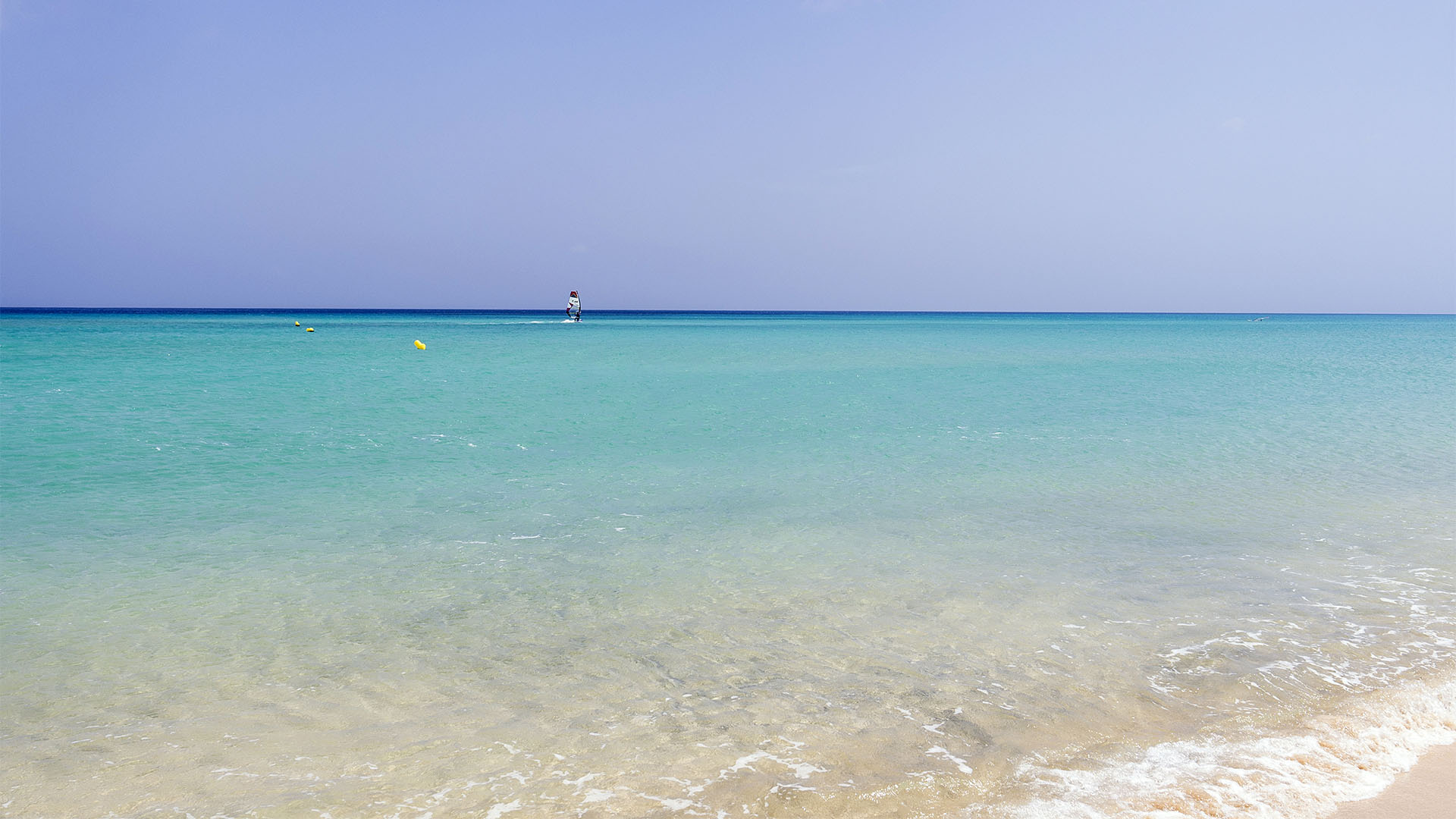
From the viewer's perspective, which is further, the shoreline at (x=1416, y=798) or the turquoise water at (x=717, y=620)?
the turquoise water at (x=717, y=620)

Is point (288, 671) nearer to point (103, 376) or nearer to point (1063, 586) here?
point (1063, 586)

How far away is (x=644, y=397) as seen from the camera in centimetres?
1872

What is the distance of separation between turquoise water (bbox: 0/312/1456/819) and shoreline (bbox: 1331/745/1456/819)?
0.09m

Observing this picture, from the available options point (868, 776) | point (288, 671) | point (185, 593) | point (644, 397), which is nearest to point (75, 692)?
point (288, 671)

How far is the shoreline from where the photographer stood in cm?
333

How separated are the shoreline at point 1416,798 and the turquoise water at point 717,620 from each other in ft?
0.29

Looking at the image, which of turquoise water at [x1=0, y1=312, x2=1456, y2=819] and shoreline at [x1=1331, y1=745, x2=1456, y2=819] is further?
turquoise water at [x1=0, y1=312, x2=1456, y2=819]

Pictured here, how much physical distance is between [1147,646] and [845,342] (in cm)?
4609

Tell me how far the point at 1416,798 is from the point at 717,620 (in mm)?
3468

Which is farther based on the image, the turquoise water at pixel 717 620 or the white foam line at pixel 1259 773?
the turquoise water at pixel 717 620

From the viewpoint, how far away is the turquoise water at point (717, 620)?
3.69 m

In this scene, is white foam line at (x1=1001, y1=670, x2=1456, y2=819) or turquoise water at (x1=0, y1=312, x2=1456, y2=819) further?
turquoise water at (x1=0, y1=312, x2=1456, y2=819)

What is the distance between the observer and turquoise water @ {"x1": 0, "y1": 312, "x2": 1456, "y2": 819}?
3.69 m

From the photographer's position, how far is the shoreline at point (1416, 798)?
3.33 metres
